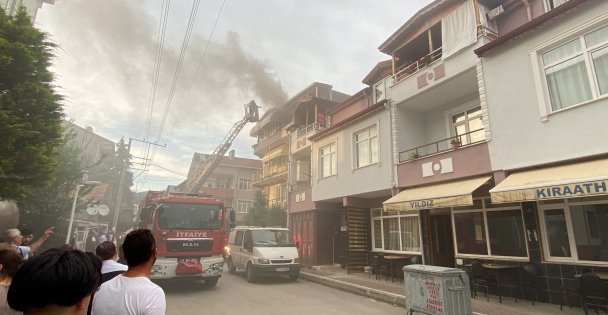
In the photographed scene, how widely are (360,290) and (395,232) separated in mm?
4261

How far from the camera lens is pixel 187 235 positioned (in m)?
12.0

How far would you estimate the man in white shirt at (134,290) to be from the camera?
2.55m

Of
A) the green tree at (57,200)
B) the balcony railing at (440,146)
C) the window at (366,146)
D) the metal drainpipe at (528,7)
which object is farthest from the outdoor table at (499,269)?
the green tree at (57,200)

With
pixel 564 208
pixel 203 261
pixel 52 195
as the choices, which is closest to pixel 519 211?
pixel 564 208

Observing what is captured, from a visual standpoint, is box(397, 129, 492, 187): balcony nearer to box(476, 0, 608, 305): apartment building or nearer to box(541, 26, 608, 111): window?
box(476, 0, 608, 305): apartment building

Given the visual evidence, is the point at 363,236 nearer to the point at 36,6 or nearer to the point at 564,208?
the point at 564,208

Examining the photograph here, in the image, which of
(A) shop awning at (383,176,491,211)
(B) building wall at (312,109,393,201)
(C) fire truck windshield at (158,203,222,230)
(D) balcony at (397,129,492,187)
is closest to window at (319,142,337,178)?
(B) building wall at (312,109,393,201)

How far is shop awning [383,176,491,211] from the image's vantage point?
9961mm

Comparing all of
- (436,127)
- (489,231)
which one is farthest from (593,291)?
(436,127)

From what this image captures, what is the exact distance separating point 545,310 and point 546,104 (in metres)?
5.55

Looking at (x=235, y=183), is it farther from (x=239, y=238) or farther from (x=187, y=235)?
(x=187, y=235)

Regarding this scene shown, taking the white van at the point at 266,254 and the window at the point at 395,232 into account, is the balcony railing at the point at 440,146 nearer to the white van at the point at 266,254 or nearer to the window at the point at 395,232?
the window at the point at 395,232

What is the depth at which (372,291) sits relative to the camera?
11266 mm

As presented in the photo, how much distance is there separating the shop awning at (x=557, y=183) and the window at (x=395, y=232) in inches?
214
